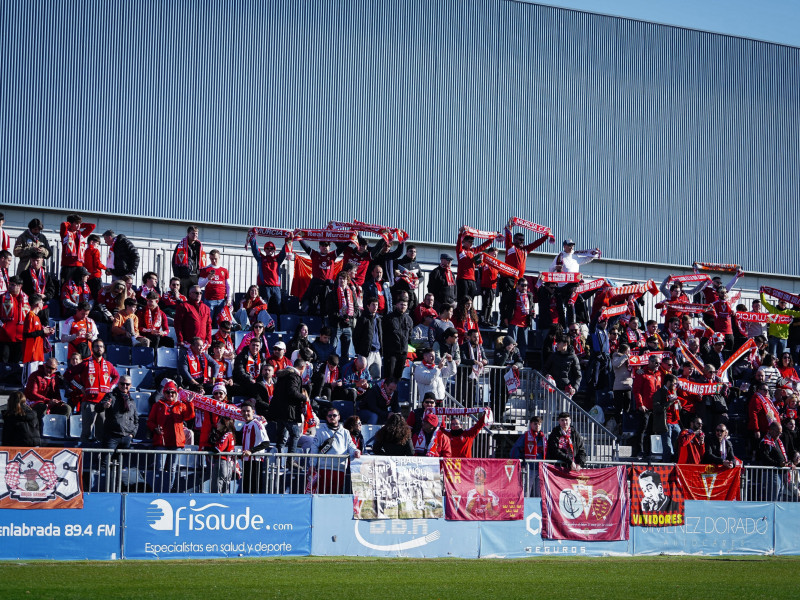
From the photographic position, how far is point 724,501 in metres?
21.3

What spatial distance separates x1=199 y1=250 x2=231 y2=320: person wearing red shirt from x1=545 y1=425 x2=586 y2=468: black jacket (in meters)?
7.12

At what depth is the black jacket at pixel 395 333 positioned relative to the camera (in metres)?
22.2

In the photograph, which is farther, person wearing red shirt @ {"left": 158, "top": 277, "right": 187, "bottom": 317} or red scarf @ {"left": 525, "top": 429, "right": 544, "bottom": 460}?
person wearing red shirt @ {"left": 158, "top": 277, "right": 187, "bottom": 317}

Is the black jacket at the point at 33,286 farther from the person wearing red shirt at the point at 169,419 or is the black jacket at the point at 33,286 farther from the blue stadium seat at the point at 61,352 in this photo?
the person wearing red shirt at the point at 169,419

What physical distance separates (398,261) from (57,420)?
939 centimetres

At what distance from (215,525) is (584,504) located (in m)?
6.47

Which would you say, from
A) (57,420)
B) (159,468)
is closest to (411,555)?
(159,468)

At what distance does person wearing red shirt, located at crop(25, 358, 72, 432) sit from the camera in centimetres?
1802

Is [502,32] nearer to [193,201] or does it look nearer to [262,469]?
[193,201]

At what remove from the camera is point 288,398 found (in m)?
18.7

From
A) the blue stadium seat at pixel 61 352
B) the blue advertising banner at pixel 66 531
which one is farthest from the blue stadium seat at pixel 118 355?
the blue advertising banner at pixel 66 531

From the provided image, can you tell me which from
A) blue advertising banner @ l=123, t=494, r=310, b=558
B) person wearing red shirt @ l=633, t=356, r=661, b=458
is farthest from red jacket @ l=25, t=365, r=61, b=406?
person wearing red shirt @ l=633, t=356, r=661, b=458

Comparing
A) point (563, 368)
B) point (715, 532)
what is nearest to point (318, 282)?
point (563, 368)

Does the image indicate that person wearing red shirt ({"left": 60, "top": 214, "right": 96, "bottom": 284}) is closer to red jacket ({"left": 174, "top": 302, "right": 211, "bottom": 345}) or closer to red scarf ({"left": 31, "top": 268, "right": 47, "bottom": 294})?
red scarf ({"left": 31, "top": 268, "right": 47, "bottom": 294})
